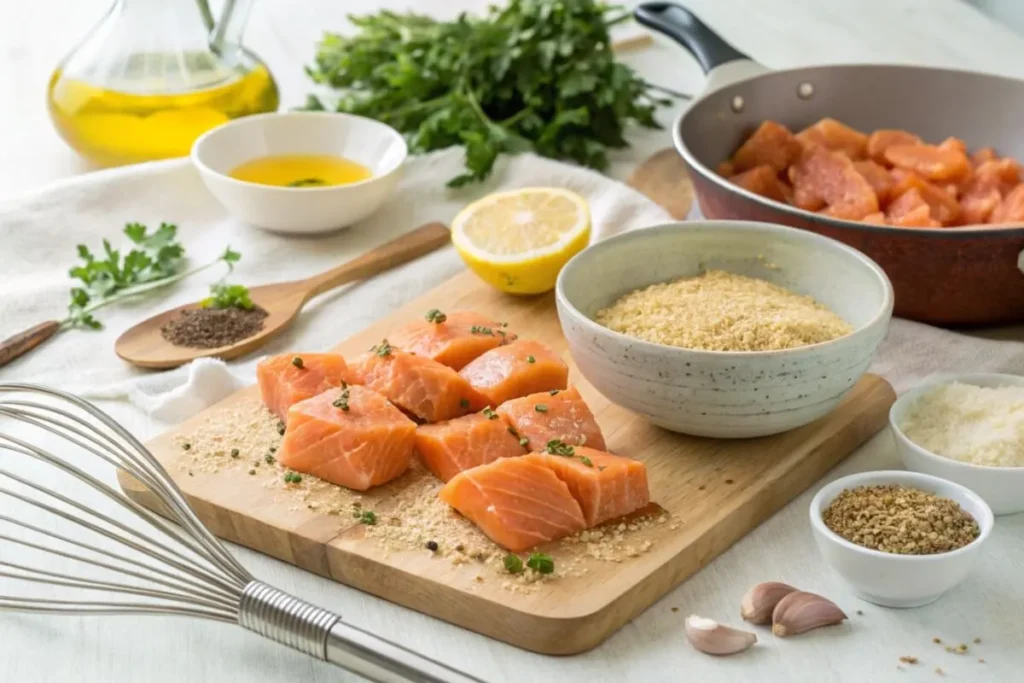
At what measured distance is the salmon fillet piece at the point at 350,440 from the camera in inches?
67.1

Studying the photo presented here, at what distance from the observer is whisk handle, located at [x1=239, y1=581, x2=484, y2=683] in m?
1.33

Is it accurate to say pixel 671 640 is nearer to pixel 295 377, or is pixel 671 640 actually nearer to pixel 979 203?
pixel 295 377

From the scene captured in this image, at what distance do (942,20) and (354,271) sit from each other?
2139 millimetres

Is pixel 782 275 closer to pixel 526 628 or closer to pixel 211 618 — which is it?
pixel 526 628

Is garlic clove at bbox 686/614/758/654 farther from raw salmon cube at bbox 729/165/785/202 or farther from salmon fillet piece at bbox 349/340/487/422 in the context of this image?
raw salmon cube at bbox 729/165/785/202

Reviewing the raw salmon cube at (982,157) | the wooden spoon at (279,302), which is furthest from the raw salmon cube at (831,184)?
the wooden spoon at (279,302)

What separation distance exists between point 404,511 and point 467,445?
0.12 metres

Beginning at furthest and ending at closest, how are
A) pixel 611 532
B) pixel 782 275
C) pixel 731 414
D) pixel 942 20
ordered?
pixel 942 20 → pixel 782 275 → pixel 731 414 → pixel 611 532

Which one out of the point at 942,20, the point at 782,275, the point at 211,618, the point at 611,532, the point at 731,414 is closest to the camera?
the point at 211,618

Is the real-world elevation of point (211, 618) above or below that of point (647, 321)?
below

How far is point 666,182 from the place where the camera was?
2.78 meters

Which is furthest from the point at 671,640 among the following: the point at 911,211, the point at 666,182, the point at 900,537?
the point at 666,182

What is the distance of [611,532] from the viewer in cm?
163

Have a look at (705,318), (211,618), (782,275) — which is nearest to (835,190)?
(782,275)
